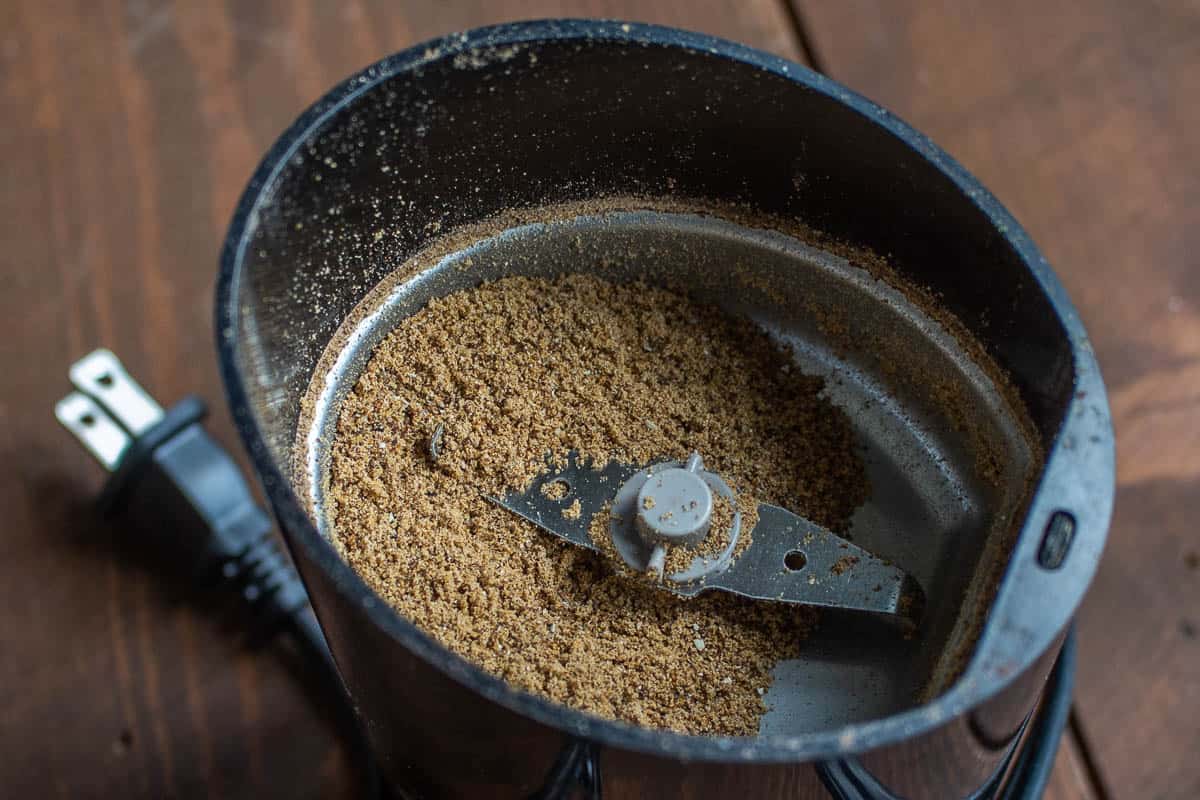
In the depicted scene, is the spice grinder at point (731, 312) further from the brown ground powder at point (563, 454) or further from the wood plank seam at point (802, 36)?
the wood plank seam at point (802, 36)

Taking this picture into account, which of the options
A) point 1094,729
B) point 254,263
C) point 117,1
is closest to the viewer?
point 254,263

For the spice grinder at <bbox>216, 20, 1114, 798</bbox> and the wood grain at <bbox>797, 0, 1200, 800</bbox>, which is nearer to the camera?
the spice grinder at <bbox>216, 20, 1114, 798</bbox>

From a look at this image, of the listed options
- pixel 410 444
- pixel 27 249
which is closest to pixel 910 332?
pixel 410 444

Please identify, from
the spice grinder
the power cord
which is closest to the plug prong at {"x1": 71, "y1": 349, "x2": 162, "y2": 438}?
the power cord

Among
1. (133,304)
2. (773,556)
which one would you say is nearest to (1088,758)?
(773,556)

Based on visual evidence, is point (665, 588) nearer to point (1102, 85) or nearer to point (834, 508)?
point (834, 508)

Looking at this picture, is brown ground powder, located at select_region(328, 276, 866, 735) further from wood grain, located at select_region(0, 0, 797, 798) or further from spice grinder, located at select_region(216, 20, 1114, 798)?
wood grain, located at select_region(0, 0, 797, 798)

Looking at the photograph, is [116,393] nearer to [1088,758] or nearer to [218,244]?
[218,244]
